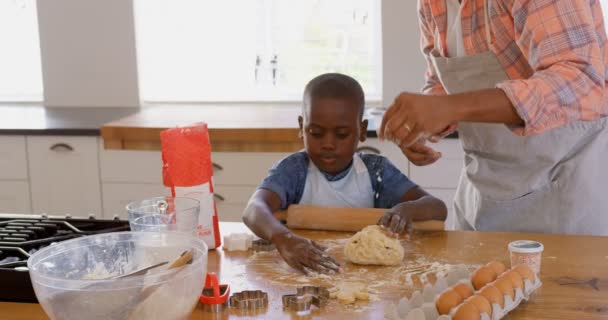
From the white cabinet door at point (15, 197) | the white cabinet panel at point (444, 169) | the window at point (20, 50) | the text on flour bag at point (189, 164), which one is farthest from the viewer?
the window at point (20, 50)

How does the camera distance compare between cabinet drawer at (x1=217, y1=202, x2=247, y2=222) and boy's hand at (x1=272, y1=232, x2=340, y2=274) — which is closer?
boy's hand at (x1=272, y1=232, x2=340, y2=274)

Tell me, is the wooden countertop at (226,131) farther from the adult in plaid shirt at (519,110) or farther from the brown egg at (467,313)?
the brown egg at (467,313)

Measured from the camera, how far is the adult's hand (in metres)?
1.08

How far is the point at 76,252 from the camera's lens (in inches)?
43.8

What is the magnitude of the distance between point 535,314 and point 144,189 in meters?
2.04

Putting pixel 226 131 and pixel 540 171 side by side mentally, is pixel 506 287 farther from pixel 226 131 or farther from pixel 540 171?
pixel 226 131

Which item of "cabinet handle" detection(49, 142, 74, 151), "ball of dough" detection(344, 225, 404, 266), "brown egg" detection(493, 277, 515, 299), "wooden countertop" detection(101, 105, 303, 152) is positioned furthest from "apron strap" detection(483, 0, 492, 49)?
"cabinet handle" detection(49, 142, 74, 151)

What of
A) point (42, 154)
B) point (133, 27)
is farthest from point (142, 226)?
point (133, 27)

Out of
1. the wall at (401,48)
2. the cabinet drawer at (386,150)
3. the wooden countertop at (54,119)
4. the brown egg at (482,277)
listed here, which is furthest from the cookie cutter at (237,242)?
the wall at (401,48)

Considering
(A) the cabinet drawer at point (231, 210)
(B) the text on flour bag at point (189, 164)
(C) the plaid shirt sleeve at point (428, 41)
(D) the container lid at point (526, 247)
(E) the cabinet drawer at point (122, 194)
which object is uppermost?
(C) the plaid shirt sleeve at point (428, 41)

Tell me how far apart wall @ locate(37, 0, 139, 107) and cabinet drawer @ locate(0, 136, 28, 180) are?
0.54 metres

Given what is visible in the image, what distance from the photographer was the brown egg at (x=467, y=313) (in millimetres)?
Result: 970

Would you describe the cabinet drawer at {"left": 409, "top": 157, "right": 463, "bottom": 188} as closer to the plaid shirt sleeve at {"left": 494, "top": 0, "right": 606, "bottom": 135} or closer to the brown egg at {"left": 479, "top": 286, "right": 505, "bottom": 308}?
the plaid shirt sleeve at {"left": 494, "top": 0, "right": 606, "bottom": 135}

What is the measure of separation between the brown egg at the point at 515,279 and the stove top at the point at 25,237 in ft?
2.16
